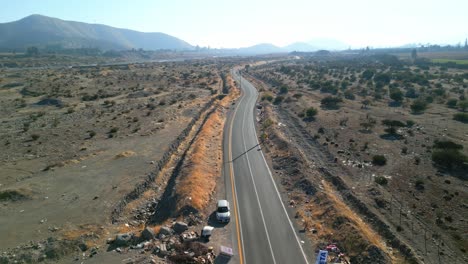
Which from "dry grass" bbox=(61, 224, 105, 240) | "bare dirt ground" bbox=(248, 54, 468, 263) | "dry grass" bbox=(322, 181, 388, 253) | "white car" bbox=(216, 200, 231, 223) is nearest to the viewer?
"dry grass" bbox=(322, 181, 388, 253)

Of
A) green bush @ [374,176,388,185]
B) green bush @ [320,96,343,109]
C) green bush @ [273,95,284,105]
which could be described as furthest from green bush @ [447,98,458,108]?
green bush @ [374,176,388,185]

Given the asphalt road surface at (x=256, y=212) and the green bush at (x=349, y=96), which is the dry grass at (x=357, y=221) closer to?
the asphalt road surface at (x=256, y=212)

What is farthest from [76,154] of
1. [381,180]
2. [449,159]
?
[449,159]

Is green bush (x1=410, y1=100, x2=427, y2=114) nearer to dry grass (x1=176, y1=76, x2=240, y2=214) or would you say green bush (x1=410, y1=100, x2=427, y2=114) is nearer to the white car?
dry grass (x1=176, y1=76, x2=240, y2=214)

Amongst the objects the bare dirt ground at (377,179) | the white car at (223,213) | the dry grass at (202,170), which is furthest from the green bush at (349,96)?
the white car at (223,213)

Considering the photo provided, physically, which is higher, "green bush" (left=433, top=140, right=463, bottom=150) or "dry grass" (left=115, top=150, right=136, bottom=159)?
"dry grass" (left=115, top=150, right=136, bottom=159)

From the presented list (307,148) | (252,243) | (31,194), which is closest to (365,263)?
(252,243)

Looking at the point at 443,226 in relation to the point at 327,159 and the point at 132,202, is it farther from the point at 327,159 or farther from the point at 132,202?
the point at 132,202
